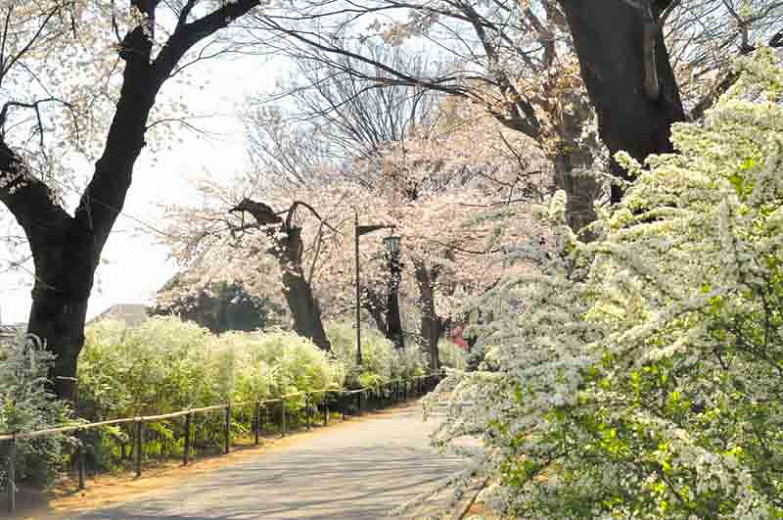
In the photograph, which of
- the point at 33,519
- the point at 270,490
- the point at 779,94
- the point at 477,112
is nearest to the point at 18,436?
the point at 33,519

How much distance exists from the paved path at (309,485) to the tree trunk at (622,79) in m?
3.52

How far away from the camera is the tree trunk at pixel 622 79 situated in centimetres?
783

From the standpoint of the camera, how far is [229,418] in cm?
1548

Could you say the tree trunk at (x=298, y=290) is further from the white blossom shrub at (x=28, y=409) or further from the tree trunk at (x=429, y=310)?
the white blossom shrub at (x=28, y=409)

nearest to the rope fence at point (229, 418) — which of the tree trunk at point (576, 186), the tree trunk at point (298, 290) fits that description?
the tree trunk at point (298, 290)

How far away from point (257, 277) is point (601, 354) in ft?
106

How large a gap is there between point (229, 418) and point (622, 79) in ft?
31.8

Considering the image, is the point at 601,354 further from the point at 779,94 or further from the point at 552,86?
the point at 552,86

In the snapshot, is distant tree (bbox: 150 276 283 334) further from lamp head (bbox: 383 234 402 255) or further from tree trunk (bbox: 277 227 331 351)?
lamp head (bbox: 383 234 402 255)

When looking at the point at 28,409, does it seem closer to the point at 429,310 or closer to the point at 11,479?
the point at 11,479

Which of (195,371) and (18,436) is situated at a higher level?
(195,371)

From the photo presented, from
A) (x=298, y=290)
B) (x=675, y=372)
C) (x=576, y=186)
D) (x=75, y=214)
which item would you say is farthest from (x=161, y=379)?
(x=298, y=290)

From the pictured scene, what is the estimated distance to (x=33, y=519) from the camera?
358 inches

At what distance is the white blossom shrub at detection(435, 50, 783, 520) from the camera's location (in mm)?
3629
